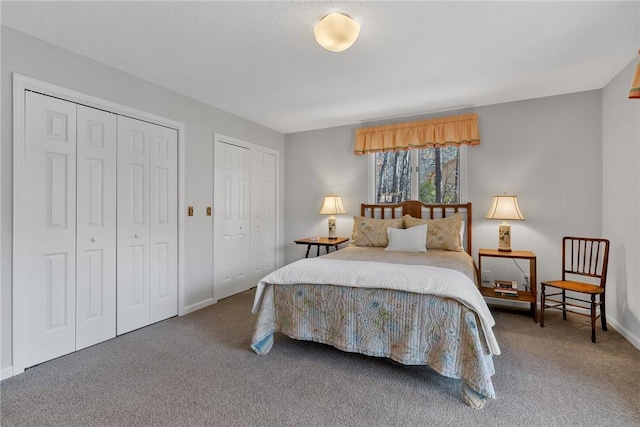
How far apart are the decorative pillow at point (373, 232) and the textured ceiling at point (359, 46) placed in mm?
1442

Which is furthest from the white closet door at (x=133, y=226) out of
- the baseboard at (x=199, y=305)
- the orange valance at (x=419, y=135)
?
the orange valance at (x=419, y=135)

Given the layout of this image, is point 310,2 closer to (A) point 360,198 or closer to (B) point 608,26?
(B) point 608,26

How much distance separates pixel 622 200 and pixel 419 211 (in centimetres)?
186

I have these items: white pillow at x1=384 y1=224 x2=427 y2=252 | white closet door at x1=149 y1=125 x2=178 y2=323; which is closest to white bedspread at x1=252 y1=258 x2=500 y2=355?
white pillow at x1=384 y1=224 x2=427 y2=252

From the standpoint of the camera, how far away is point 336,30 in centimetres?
194

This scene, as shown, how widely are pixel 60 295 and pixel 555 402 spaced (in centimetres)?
344

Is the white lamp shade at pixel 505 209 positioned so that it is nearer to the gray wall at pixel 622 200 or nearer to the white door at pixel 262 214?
the gray wall at pixel 622 200

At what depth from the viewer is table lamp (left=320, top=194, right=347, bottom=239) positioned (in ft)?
14.1

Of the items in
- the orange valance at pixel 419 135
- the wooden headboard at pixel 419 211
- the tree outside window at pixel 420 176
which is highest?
the orange valance at pixel 419 135

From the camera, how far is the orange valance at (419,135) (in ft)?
11.9

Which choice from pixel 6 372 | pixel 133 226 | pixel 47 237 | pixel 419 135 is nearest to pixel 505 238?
pixel 419 135

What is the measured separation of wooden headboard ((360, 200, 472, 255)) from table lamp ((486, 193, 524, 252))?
32cm


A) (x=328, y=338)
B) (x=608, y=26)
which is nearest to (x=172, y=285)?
(x=328, y=338)

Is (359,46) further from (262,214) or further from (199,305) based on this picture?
(199,305)
